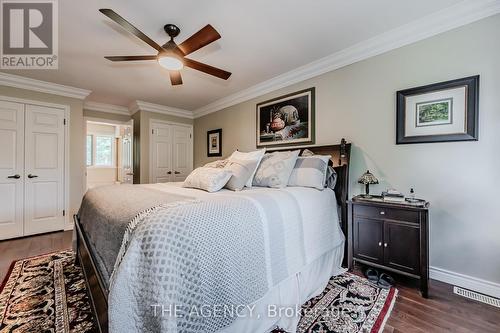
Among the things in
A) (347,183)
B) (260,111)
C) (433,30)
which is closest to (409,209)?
(347,183)

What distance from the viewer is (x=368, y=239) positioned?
2.11m

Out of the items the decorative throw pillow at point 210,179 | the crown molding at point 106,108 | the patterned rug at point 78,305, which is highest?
the crown molding at point 106,108

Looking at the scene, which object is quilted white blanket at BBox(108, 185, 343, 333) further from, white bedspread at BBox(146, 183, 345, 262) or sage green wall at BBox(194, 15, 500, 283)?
sage green wall at BBox(194, 15, 500, 283)

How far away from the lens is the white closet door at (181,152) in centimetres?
513

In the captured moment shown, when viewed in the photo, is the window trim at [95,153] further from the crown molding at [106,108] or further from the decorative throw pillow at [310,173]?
the decorative throw pillow at [310,173]

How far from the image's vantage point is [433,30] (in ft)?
6.78

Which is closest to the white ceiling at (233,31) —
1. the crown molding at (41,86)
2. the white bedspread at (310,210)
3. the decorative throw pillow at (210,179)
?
the crown molding at (41,86)

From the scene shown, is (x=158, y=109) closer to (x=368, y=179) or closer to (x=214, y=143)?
(x=214, y=143)

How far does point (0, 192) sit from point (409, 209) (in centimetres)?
539

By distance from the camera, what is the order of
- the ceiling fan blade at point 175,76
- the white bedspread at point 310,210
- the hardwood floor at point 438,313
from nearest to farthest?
the hardwood floor at point 438,313, the white bedspread at point 310,210, the ceiling fan blade at point 175,76

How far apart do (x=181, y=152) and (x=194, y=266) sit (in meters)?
4.50

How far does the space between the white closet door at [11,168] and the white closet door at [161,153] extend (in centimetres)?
200

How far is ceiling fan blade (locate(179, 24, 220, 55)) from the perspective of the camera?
1.76m

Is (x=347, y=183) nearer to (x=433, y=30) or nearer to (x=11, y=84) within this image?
(x=433, y=30)
